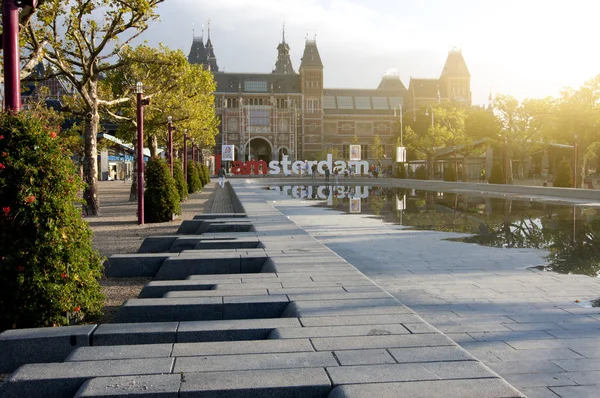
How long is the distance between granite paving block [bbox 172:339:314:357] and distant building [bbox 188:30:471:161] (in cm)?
6974

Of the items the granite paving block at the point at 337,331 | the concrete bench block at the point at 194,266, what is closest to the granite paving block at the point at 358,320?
the granite paving block at the point at 337,331

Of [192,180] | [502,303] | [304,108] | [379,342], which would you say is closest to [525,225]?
[502,303]

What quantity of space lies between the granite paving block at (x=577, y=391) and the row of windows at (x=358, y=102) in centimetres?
7975

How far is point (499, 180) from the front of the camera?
30.1 metres

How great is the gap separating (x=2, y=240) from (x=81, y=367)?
1.54 metres

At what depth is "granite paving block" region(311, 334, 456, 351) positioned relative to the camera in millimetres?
3016

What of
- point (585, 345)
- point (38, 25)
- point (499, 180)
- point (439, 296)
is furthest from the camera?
point (499, 180)

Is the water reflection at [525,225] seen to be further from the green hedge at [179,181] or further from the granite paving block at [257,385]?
the granite paving block at [257,385]

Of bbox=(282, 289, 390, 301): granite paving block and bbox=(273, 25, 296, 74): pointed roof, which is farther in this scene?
bbox=(273, 25, 296, 74): pointed roof

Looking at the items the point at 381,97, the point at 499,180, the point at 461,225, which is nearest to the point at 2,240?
the point at 461,225

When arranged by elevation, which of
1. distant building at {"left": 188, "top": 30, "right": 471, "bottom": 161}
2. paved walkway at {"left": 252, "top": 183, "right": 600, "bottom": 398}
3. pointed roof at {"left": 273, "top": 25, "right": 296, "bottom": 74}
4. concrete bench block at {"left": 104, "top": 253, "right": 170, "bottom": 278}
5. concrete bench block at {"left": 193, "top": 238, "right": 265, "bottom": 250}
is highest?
pointed roof at {"left": 273, "top": 25, "right": 296, "bottom": 74}

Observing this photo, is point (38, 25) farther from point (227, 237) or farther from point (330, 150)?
point (330, 150)

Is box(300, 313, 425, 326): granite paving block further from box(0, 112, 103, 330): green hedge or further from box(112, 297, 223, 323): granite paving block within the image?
box(0, 112, 103, 330): green hedge

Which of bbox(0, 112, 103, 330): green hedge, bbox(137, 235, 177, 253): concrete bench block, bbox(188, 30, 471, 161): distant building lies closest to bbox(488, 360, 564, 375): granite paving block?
bbox(0, 112, 103, 330): green hedge
